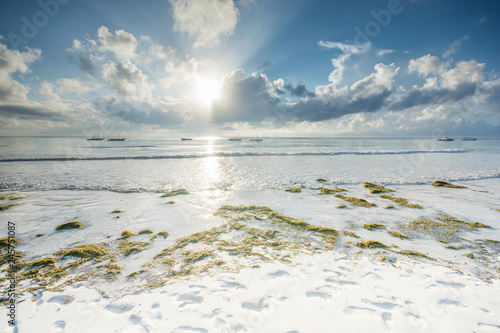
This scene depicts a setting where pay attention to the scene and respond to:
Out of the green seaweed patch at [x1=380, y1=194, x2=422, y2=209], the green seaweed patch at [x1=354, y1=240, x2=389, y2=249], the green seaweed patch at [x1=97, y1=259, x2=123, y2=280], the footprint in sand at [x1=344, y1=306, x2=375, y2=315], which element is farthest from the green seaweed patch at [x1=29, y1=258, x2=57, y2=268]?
the green seaweed patch at [x1=380, y1=194, x2=422, y2=209]

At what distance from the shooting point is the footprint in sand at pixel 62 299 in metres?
3.49

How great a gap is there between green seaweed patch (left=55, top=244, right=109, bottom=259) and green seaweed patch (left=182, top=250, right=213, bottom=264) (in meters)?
2.16

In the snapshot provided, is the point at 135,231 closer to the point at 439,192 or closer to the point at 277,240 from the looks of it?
the point at 277,240

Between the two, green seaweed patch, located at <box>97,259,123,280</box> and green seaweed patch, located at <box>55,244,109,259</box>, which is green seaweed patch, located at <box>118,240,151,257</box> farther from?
green seaweed patch, located at <box>97,259,123,280</box>

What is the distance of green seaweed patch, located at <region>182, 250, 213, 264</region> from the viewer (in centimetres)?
479

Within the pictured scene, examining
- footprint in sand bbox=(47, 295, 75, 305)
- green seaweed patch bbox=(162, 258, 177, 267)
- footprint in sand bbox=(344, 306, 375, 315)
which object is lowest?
green seaweed patch bbox=(162, 258, 177, 267)

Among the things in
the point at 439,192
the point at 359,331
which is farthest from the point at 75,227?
the point at 439,192

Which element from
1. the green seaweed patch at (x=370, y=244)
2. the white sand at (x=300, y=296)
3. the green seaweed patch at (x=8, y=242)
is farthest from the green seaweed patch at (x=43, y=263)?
the green seaweed patch at (x=370, y=244)

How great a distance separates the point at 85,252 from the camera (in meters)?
5.04

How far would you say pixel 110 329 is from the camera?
2.96 meters

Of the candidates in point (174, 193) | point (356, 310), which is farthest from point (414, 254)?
point (174, 193)

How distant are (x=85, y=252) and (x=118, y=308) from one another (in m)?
2.62

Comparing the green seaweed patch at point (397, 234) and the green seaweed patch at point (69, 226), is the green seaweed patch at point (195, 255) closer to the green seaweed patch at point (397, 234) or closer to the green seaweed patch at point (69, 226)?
the green seaweed patch at point (69, 226)

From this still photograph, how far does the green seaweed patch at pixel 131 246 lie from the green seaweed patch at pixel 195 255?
126 centimetres
